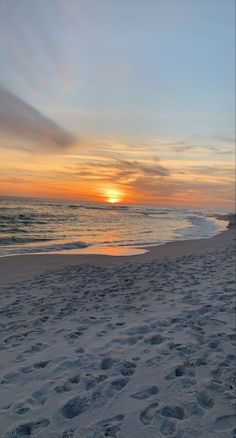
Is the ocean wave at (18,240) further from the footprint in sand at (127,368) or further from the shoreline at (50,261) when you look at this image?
the footprint in sand at (127,368)

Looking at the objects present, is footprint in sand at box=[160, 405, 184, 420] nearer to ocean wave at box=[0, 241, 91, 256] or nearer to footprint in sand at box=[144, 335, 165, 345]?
footprint in sand at box=[144, 335, 165, 345]

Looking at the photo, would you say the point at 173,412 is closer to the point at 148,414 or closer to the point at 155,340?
the point at 148,414

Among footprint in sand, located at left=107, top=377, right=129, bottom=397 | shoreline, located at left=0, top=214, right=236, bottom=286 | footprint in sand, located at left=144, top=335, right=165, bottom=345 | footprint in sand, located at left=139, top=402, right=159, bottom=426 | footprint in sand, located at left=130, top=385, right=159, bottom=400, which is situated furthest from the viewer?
shoreline, located at left=0, top=214, right=236, bottom=286

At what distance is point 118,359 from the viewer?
5.36m

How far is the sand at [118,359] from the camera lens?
3.86 meters

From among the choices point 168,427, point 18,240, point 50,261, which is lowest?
point 168,427

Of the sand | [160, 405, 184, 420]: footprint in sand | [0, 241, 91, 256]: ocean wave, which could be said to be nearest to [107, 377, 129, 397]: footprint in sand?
the sand

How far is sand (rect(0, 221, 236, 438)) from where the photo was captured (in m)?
3.86

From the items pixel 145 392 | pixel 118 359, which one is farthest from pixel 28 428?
pixel 118 359

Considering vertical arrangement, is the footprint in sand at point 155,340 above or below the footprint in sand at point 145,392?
above

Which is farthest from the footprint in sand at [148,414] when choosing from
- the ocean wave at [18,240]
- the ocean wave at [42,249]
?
the ocean wave at [18,240]

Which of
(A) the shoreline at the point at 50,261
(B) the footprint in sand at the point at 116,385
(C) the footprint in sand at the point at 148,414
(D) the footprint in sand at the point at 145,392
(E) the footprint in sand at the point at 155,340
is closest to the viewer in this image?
(C) the footprint in sand at the point at 148,414

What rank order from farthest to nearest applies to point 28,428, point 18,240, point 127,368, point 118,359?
point 18,240 < point 118,359 < point 127,368 < point 28,428

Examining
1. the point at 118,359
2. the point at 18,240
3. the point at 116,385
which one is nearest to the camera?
the point at 116,385
